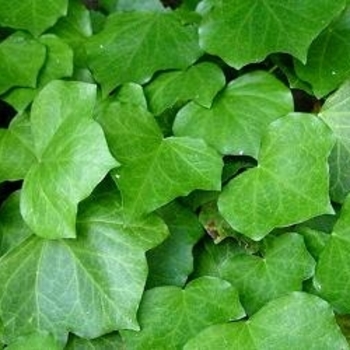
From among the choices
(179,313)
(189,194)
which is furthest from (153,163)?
(179,313)

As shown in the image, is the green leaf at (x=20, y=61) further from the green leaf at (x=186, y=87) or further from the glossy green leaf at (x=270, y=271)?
the glossy green leaf at (x=270, y=271)

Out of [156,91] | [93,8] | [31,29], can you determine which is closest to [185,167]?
[156,91]

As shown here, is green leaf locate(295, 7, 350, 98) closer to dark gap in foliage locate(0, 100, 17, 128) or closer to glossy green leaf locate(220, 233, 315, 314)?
glossy green leaf locate(220, 233, 315, 314)

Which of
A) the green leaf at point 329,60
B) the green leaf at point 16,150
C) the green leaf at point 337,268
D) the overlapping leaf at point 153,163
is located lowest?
the green leaf at point 337,268

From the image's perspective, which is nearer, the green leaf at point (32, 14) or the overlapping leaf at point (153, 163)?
the overlapping leaf at point (153, 163)

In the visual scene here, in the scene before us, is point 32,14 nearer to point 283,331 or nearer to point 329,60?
point 329,60

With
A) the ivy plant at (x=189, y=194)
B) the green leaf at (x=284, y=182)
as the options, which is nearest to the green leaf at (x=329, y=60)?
the ivy plant at (x=189, y=194)

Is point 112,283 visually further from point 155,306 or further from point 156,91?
point 156,91
